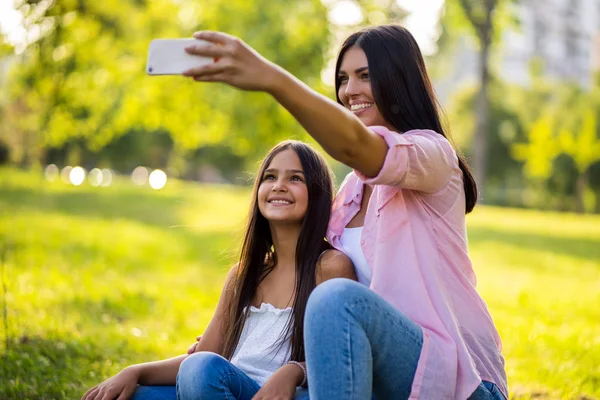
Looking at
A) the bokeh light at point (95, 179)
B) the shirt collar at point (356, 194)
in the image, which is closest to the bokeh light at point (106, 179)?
the bokeh light at point (95, 179)

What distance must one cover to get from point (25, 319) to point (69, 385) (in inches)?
63.5

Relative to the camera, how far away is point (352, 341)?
82.0 inches

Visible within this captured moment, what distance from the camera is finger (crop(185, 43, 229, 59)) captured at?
1797mm

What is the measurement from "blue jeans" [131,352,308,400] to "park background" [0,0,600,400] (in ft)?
2.72

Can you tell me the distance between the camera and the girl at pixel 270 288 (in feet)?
8.76

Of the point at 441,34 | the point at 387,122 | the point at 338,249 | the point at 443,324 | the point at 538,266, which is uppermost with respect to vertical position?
the point at 441,34

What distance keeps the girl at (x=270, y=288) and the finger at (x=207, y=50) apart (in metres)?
1.08

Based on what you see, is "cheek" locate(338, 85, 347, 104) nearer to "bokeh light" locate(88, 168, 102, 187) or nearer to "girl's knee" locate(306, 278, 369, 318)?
"girl's knee" locate(306, 278, 369, 318)

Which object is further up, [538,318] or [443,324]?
[443,324]

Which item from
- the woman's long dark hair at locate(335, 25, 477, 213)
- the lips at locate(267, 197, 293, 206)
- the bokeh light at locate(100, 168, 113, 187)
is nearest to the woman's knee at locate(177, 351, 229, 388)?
the lips at locate(267, 197, 293, 206)

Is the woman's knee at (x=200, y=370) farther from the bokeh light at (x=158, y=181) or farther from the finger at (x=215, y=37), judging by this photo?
the bokeh light at (x=158, y=181)

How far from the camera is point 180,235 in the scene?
43.9ft

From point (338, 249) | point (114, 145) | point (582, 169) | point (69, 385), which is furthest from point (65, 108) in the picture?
point (114, 145)

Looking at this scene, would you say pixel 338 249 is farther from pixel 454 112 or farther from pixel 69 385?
pixel 454 112
